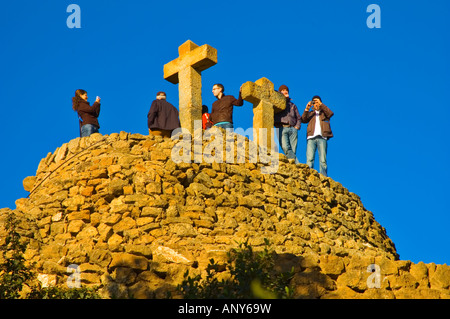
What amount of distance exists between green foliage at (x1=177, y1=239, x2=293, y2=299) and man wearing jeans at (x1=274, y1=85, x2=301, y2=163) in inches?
267

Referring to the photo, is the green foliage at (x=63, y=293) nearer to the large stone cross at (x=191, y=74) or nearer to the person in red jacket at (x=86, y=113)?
the person in red jacket at (x=86, y=113)

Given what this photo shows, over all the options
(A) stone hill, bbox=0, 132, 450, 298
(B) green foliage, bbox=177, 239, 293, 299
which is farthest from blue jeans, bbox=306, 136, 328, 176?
(B) green foliage, bbox=177, 239, 293, 299

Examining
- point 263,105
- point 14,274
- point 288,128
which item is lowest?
point 14,274

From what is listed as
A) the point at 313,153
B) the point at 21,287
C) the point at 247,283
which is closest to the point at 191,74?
the point at 313,153

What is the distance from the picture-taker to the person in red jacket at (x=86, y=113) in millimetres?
14469

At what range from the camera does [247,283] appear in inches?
340

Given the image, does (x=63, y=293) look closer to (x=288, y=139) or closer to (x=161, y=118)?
(x=161, y=118)

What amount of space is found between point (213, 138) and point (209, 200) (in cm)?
196

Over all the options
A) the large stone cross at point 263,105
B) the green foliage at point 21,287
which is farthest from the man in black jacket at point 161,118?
the green foliage at point 21,287

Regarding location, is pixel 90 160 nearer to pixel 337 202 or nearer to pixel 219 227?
pixel 219 227

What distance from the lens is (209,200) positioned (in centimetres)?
1243

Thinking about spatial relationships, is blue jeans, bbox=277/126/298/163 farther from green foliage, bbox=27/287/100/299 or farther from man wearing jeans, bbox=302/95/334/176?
green foliage, bbox=27/287/100/299

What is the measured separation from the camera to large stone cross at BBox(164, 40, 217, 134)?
1522cm

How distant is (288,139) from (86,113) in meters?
5.08
